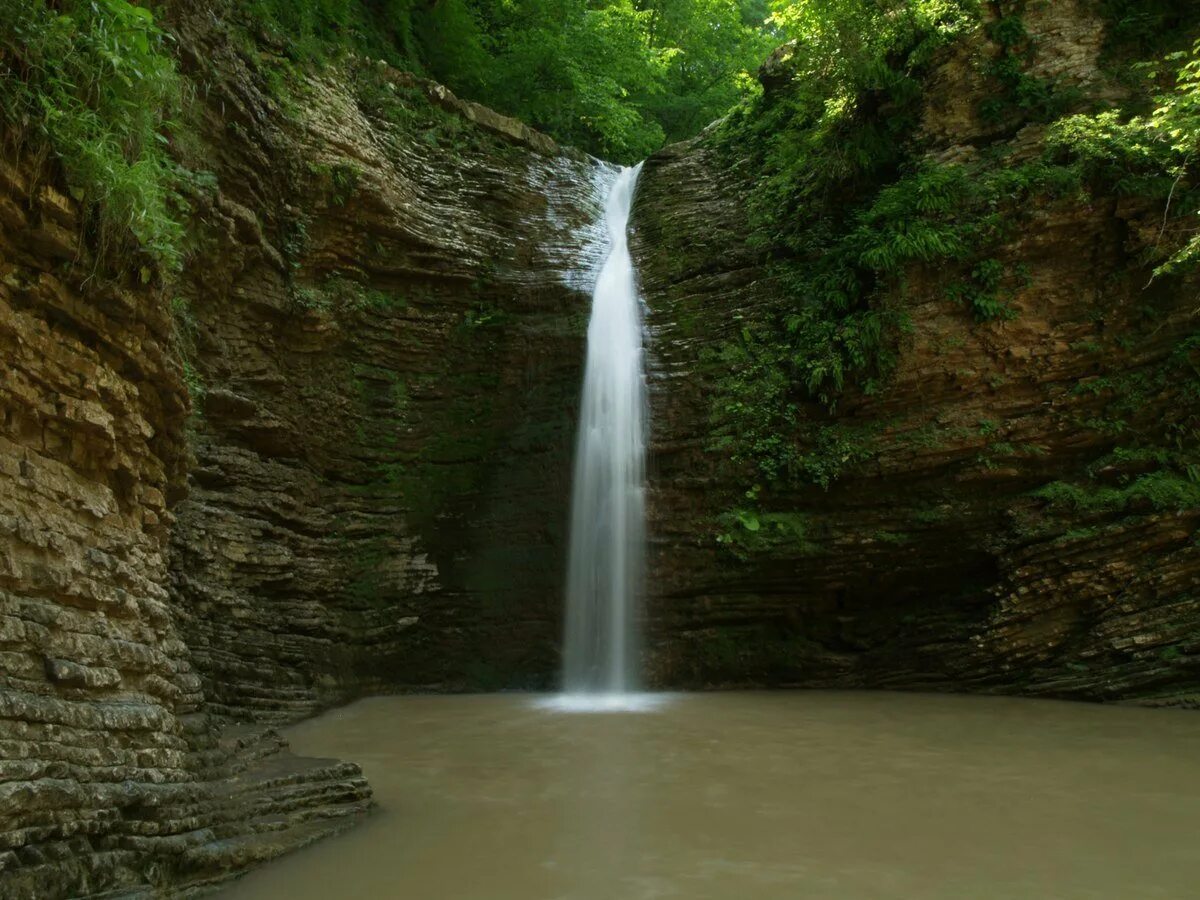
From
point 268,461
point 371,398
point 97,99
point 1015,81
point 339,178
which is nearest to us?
point 97,99

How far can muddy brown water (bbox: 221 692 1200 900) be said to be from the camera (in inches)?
156

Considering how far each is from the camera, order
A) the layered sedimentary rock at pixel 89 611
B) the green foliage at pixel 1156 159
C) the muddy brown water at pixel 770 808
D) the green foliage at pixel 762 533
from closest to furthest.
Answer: the layered sedimentary rock at pixel 89 611 → the muddy brown water at pixel 770 808 → the green foliage at pixel 1156 159 → the green foliage at pixel 762 533

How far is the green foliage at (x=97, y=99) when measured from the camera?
12.0 ft

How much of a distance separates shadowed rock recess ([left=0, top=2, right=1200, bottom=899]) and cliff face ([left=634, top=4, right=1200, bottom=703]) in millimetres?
32

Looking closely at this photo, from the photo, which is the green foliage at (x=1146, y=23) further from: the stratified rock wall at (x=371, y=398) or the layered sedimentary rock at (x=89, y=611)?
the layered sedimentary rock at (x=89, y=611)

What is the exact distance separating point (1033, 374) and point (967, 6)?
5023 millimetres

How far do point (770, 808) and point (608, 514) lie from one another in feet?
20.1

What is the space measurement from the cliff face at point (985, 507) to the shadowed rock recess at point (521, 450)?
0.11 ft

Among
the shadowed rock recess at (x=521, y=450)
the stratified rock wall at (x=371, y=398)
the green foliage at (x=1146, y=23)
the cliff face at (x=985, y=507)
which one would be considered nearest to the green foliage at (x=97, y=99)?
the shadowed rock recess at (x=521, y=450)

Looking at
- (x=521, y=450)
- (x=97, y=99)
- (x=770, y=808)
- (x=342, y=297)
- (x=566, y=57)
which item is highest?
(x=566, y=57)

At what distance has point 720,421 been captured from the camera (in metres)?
11.1

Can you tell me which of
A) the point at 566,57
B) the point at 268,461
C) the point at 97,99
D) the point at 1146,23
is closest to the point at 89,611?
the point at 97,99

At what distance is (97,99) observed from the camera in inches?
161

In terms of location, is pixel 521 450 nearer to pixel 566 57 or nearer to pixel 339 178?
pixel 339 178
